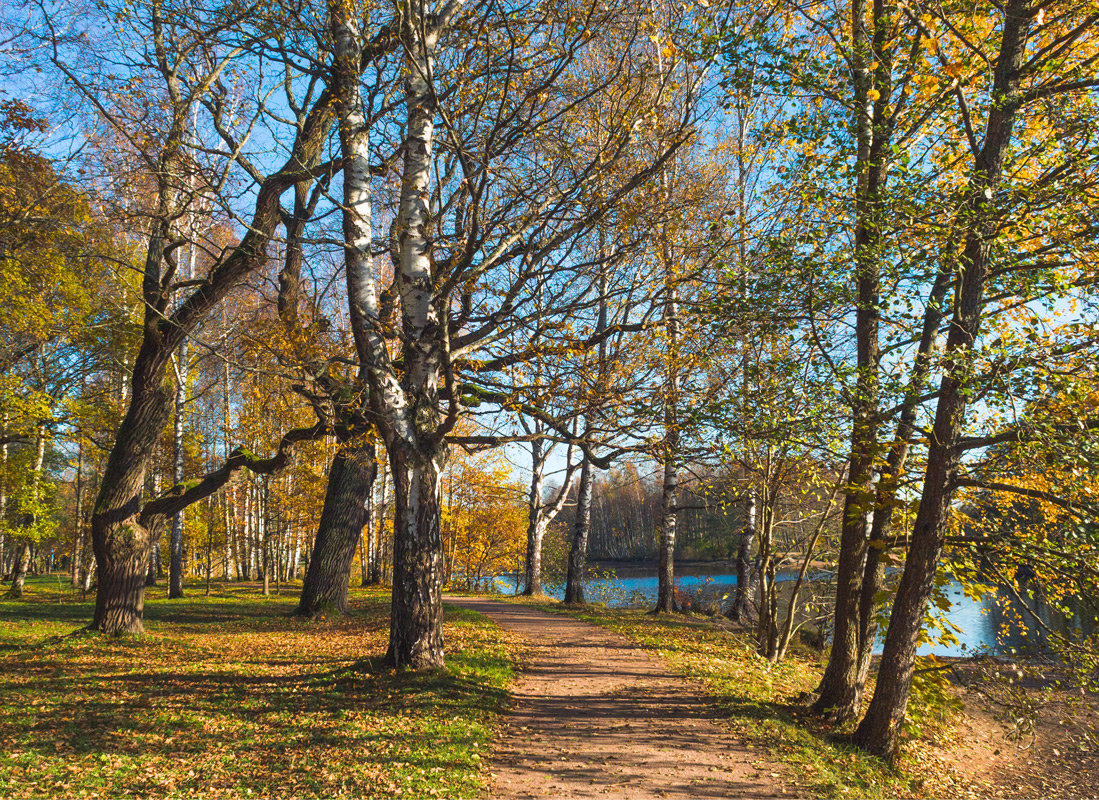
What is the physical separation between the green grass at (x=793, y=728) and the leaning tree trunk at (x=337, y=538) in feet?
19.5

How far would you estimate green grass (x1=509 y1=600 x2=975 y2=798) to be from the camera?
5.45m

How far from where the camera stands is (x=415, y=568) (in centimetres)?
666

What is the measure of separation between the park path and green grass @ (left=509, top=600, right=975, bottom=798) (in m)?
0.28

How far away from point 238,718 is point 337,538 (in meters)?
6.50

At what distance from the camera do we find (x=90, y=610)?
12.8 m

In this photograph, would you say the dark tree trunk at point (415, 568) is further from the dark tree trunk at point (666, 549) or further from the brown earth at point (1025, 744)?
the dark tree trunk at point (666, 549)

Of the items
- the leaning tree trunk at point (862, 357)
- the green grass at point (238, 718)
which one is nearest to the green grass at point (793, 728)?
the leaning tree trunk at point (862, 357)

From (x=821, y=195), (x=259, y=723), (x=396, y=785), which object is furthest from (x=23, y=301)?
(x=821, y=195)

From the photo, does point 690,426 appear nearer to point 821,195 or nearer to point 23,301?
point 821,195

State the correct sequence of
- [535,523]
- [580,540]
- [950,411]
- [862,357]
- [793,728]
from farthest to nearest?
[535,523] < [580,540] < [862,357] < [793,728] < [950,411]

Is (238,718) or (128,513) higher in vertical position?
(128,513)

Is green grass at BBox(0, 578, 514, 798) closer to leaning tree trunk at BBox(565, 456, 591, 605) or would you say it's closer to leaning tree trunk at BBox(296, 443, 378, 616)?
leaning tree trunk at BBox(296, 443, 378, 616)

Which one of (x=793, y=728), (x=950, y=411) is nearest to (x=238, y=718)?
(x=793, y=728)

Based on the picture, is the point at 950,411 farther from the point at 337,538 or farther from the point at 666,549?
the point at 337,538
